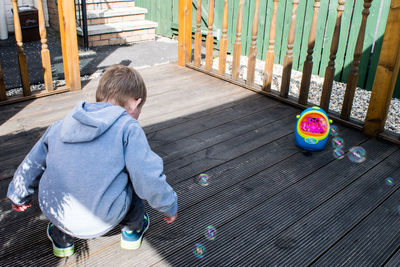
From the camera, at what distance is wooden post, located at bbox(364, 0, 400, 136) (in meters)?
2.49

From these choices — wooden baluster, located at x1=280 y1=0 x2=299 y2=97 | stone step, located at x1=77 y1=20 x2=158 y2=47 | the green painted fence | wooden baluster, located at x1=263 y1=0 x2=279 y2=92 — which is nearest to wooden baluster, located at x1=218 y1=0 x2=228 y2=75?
wooden baluster, located at x1=263 y1=0 x2=279 y2=92

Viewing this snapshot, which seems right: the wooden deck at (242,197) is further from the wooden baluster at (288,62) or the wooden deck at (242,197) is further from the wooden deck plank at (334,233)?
the wooden baluster at (288,62)

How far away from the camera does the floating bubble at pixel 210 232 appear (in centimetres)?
173

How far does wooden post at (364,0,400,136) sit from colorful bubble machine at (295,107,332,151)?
0.47 meters

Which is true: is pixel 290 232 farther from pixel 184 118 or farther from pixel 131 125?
pixel 184 118

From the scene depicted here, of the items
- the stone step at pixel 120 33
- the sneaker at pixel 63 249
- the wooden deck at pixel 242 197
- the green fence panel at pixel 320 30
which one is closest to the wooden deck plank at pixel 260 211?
the wooden deck at pixel 242 197

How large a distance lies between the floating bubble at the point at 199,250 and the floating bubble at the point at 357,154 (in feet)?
4.37

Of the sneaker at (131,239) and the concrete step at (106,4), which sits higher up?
the concrete step at (106,4)

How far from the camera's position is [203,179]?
2.19 m

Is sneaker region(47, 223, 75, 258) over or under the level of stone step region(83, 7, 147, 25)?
under

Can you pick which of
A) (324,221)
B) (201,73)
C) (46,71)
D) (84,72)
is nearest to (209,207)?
(324,221)

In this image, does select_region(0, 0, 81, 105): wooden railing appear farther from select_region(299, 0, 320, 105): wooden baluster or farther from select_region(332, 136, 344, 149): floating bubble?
select_region(332, 136, 344, 149): floating bubble

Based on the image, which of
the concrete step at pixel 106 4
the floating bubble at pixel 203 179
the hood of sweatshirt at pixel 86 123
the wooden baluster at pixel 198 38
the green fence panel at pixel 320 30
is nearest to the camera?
the hood of sweatshirt at pixel 86 123

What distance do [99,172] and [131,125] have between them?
0.21 m
